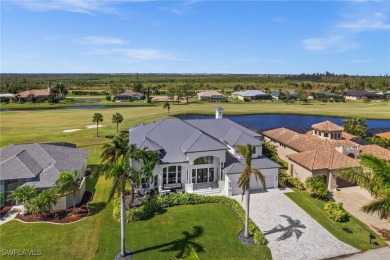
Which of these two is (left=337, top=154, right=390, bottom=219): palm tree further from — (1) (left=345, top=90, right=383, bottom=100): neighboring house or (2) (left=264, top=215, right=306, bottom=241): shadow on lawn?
(1) (left=345, top=90, right=383, bottom=100): neighboring house

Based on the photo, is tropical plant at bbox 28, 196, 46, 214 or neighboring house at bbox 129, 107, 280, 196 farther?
neighboring house at bbox 129, 107, 280, 196

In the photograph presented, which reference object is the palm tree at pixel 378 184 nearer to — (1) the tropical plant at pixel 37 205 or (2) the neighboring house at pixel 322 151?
(2) the neighboring house at pixel 322 151

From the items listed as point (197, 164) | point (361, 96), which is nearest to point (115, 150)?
point (197, 164)

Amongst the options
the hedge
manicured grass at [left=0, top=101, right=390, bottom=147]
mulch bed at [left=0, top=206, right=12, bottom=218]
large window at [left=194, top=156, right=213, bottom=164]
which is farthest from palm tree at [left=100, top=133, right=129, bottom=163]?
manicured grass at [left=0, top=101, right=390, bottom=147]

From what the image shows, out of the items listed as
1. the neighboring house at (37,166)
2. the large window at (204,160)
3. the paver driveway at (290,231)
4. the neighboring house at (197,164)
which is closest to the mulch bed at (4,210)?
the neighboring house at (37,166)

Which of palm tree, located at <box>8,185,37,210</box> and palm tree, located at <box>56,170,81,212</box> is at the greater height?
palm tree, located at <box>56,170,81,212</box>

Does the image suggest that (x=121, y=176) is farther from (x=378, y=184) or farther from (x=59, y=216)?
(x=378, y=184)

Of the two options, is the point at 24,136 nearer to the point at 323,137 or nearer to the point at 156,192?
the point at 156,192
